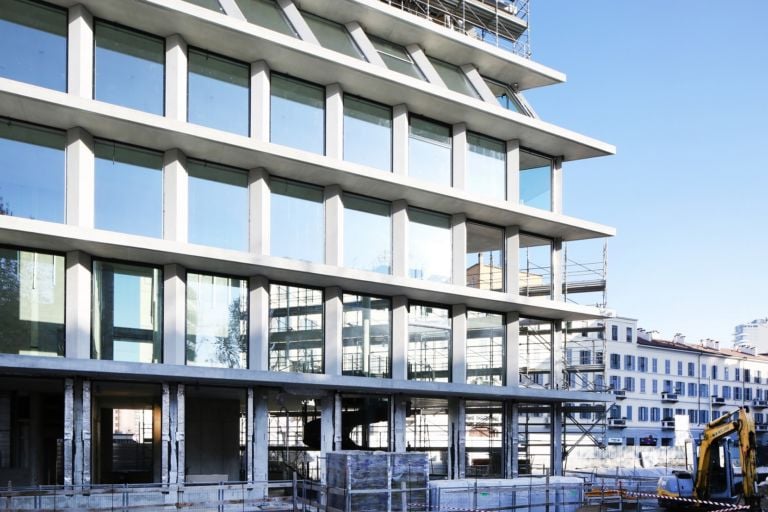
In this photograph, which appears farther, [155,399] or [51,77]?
[155,399]

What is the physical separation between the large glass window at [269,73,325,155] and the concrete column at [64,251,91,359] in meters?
7.56

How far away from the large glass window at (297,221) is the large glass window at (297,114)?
150 cm

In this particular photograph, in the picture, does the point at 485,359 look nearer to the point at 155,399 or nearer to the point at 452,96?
the point at 452,96

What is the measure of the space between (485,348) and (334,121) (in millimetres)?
11278

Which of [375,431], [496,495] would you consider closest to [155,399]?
[375,431]

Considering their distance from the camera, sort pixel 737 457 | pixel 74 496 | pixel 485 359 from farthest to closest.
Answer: pixel 485 359, pixel 737 457, pixel 74 496

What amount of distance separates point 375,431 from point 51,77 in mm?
18139

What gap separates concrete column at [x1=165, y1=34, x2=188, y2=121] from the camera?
972 inches

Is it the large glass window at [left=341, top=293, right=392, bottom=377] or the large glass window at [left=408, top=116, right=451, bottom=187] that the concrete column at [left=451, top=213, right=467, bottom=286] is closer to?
the large glass window at [left=408, top=116, right=451, bottom=187]

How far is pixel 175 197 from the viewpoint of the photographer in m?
24.8

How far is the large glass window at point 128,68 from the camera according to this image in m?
24.0

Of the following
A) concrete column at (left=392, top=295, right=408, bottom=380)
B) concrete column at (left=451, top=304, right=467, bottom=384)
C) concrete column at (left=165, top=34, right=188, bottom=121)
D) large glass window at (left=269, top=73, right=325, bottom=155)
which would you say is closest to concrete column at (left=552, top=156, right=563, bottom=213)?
concrete column at (left=451, top=304, right=467, bottom=384)

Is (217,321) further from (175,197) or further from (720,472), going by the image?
(720,472)

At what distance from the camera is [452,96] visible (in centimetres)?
2923
